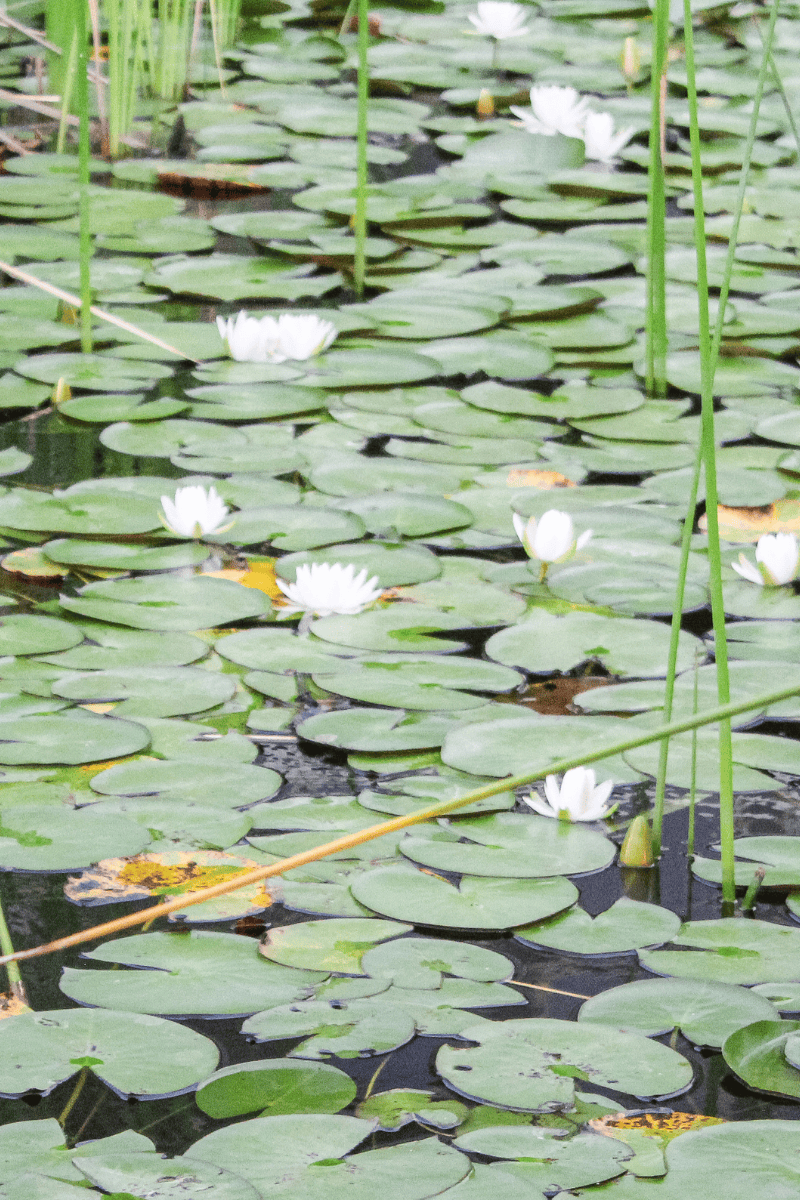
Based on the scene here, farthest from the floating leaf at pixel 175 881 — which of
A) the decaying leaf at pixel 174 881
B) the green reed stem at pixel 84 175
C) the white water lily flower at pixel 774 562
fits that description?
the green reed stem at pixel 84 175

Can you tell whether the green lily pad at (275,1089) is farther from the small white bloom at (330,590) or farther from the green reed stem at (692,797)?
the small white bloom at (330,590)

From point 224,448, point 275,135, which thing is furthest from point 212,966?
point 275,135

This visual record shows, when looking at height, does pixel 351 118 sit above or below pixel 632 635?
above

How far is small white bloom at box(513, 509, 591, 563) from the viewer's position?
1.86 meters

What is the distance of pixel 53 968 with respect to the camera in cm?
124

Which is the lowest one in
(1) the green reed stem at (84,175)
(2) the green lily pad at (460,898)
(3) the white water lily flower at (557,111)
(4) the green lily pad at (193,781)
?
(2) the green lily pad at (460,898)

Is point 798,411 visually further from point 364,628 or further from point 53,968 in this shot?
point 53,968

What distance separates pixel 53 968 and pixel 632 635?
84 centimetres

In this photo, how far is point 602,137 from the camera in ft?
12.1

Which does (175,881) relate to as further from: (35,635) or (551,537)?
(551,537)

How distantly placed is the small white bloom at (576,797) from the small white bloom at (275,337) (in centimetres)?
132

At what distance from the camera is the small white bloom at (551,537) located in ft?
6.11

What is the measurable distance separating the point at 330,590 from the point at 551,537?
0.97ft

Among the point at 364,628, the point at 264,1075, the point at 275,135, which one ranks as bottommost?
the point at 264,1075
